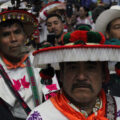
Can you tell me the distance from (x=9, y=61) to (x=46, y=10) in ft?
9.05

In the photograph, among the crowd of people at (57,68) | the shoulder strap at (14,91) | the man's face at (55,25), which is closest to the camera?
the crowd of people at (57,68)

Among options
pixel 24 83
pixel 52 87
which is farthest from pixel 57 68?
pixel 24 83

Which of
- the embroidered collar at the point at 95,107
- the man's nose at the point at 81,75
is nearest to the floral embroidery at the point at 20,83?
the embroidered collar at the point at 95,107

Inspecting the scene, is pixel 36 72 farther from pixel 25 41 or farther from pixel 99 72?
pixel 99 72

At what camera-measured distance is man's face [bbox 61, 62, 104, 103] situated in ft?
7.39

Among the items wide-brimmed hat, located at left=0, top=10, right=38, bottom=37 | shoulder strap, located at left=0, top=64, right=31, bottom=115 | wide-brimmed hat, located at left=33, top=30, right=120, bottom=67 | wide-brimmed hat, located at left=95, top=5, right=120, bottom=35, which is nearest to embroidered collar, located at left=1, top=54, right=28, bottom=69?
shoulder strap, located at left=0, top=64, right=31, bottom=115

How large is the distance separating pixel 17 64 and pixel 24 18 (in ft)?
1.96

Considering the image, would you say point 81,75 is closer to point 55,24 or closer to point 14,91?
point 14,91

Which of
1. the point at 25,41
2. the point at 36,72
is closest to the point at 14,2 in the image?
the point at 25,41

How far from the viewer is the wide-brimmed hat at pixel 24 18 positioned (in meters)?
3.61

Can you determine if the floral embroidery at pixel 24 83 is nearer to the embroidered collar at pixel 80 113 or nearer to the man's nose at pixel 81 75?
the embroidered collar at pixel 80 113

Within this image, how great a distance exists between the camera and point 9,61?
3.73 meters

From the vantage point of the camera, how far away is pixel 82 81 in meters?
2.25

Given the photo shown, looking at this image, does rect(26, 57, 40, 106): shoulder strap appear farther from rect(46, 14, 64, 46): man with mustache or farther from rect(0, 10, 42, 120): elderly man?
rect(46, 14, 64, 46): man with mustache
